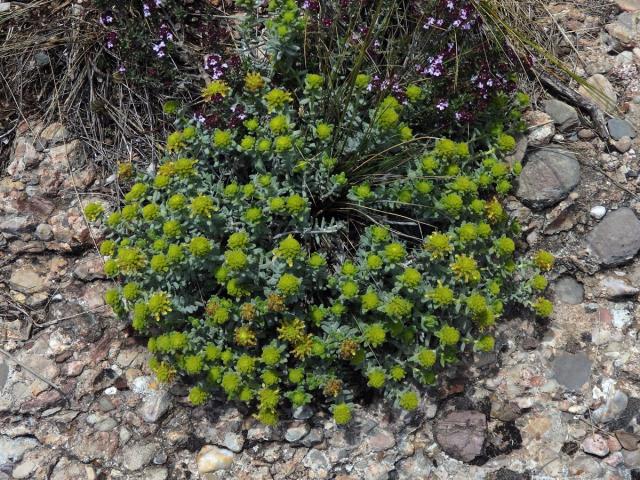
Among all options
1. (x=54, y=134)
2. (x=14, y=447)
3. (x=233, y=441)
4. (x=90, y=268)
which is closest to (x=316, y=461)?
(x=233, y=441)

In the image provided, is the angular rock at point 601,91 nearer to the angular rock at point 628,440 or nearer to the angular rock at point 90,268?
the angular rock at point 628,440

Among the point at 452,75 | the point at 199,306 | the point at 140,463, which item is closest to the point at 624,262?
the point at 452,75

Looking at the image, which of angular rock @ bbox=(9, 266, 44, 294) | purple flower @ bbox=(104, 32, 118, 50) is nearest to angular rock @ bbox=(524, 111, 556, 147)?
purple flower @ bbox=(104, 32, 118, 50)

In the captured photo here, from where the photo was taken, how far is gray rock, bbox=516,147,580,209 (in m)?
4.27

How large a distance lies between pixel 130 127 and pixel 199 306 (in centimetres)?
162

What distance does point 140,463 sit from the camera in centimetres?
371

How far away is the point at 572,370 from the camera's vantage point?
395 cm

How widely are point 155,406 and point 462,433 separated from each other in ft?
6.28

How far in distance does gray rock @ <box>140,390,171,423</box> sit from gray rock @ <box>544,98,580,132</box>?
3354mm

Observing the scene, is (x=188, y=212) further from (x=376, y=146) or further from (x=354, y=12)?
(x=354, y=12)

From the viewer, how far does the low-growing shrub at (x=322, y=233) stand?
3.58m

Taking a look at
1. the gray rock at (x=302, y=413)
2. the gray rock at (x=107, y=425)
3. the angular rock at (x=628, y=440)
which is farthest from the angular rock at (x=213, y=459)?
the angular rock at (x=628, y=440)

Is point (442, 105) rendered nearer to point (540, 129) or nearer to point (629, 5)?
point (540, 129)

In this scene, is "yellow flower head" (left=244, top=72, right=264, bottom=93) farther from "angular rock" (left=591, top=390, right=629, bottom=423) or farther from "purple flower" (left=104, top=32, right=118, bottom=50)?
"angular rock" (left=591, top=390, right=629, bottom=423)
